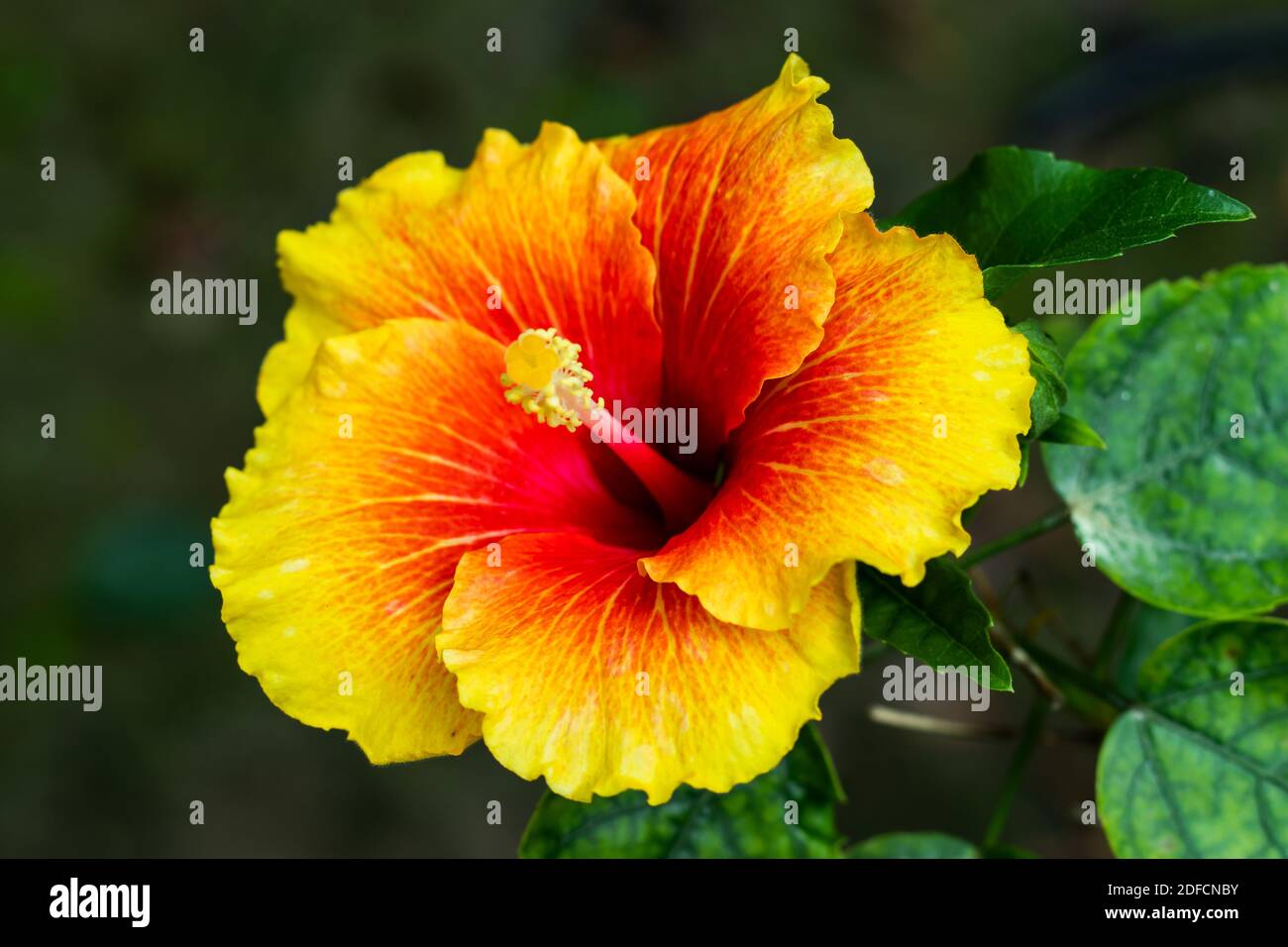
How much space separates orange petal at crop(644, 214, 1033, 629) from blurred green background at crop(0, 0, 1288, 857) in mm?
2166

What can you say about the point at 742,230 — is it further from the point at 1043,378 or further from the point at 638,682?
the point at 638,682

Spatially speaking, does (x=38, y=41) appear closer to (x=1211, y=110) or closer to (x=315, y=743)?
(x=315, y=743)

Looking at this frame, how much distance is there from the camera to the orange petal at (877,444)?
3.78 feet

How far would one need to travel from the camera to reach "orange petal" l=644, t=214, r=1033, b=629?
Answer: 1.15m

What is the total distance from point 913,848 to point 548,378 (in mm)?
961

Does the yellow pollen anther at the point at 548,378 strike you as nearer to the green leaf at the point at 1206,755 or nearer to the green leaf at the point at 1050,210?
the green leaf at the point at 1050,210

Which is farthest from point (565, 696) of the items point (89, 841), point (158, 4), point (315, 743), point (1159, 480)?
point (158, 4)

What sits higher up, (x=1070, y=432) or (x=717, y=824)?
(x=1070, y=432)

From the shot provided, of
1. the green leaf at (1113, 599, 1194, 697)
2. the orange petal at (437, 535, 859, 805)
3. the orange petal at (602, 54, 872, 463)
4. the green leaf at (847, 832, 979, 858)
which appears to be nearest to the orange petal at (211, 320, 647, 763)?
the orange petal at (437, 535, 859, 805)

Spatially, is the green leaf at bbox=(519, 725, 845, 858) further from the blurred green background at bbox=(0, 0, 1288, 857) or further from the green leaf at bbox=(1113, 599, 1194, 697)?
the blurred green background at bbox=(0, 0, 1288, 857)

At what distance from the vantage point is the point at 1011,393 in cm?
118

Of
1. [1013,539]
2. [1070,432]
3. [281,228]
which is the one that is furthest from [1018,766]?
[281,228]

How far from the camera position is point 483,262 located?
1482 millimetres

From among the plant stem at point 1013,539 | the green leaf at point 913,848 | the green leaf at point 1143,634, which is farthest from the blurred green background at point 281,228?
the plant stem at point 1013,539
